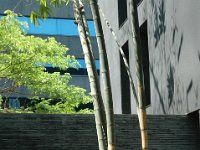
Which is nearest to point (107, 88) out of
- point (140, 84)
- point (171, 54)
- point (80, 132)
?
point (140, 84)

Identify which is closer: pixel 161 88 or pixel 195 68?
pixel 195 68

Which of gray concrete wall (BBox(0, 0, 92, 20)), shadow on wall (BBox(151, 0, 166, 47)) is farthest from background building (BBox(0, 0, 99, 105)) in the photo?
shadow on wall (BBox(151, 0, 166, 47))

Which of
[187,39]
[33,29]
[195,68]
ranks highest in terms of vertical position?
[33,29]

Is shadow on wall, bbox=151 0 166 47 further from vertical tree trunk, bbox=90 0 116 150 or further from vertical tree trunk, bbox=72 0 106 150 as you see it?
vertical tree trunk, bbox=90 0 116 150

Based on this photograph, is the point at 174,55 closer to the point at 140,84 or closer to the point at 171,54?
the point at 171,54

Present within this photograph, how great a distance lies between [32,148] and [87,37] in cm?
319

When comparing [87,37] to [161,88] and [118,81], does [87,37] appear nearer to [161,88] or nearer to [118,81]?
[161,88]

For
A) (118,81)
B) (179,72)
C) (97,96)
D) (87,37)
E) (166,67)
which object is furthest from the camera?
(118,81)

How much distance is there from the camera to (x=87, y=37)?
12.4 ft

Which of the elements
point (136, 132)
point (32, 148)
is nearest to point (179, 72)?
point (136, 132)

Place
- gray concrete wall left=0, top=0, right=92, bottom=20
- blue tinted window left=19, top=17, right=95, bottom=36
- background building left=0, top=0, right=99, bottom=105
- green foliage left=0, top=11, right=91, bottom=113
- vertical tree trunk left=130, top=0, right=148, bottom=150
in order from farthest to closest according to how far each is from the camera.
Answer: blue tinted window left=19, top=17, right=95, bottom=36, background building left=0, top=0, right=99, bottom=105, gray concrete wall left=0, top=0, right=92, bottom=20, green foliage left=0, top=11, right=91, bottom=113, vertical tree trunk left=130, top=0, right=148, bottom=150

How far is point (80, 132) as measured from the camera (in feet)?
22.5

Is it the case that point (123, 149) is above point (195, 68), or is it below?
below

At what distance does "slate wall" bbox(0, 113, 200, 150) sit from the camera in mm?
6656
